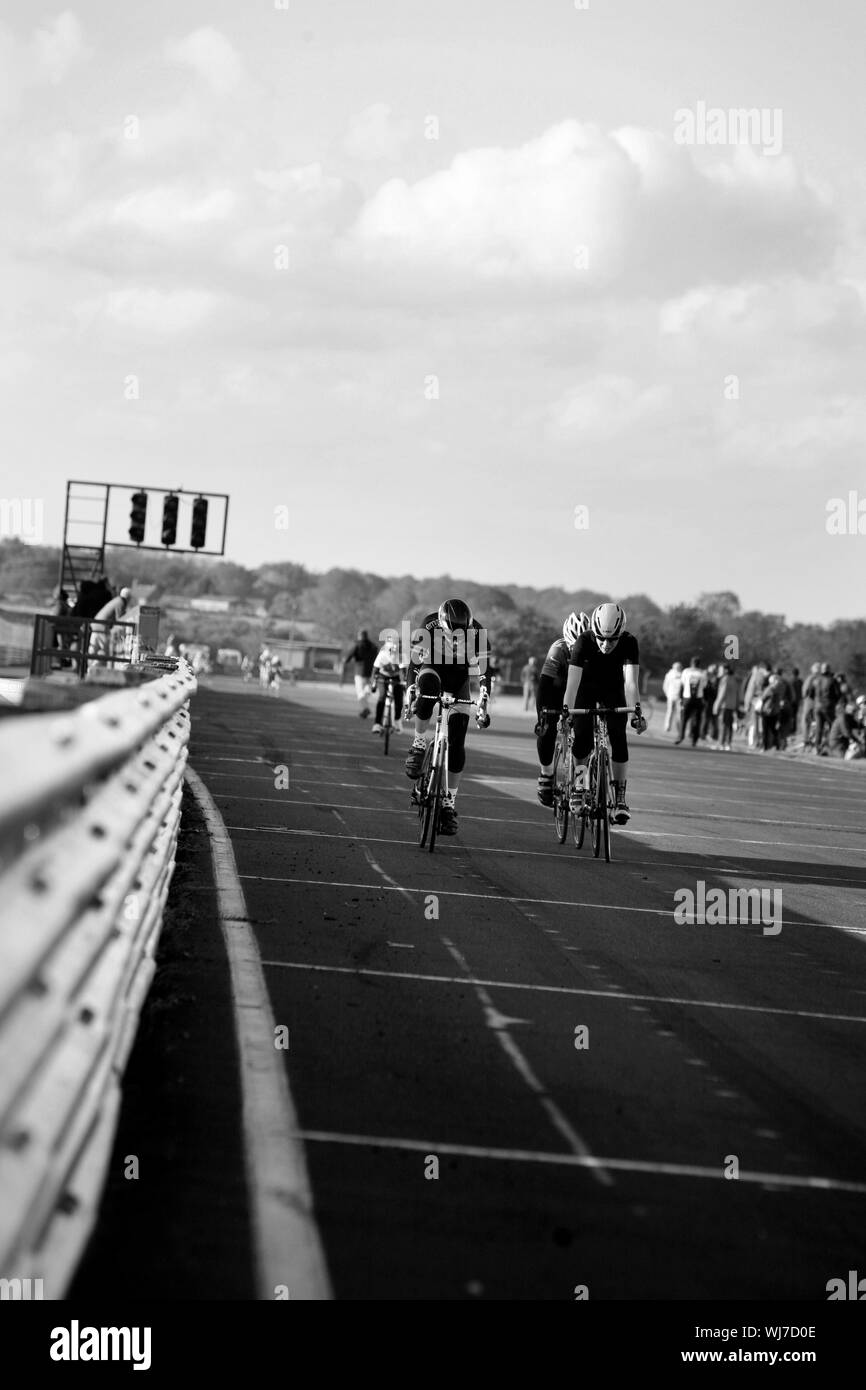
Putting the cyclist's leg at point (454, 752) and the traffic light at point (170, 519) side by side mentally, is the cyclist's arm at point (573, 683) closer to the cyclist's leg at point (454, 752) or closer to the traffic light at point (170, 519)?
the cyclist's leg at point (454, 752)

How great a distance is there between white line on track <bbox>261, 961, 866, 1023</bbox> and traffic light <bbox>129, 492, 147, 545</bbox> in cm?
3961

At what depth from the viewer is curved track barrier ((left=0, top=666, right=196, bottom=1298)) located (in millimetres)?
2908

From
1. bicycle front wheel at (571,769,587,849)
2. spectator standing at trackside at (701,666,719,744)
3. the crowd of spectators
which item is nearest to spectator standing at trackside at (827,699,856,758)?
the crowd of spectators

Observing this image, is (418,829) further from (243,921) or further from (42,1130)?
(42,1130)

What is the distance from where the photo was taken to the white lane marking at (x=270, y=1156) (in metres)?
3.71

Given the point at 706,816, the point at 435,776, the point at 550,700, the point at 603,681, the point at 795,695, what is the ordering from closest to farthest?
the point at 435,776, the point at 603,681, the point at 550,700, the point at 706,816, the point at 795,695

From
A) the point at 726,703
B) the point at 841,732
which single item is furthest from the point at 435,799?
the point at 841,732

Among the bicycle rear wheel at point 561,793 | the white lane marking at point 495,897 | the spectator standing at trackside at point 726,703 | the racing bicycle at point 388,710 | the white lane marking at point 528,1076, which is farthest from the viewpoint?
the spectator standing at trackside at point 726,703

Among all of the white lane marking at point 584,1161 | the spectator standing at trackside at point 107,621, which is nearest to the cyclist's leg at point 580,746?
the white lane marking at point 584,1161

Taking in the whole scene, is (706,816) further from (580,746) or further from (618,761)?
→ (618,761)

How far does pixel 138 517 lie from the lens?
4569 cm

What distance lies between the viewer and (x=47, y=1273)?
3.25 metres

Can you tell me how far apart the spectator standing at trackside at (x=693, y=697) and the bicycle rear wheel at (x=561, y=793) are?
21807 mm

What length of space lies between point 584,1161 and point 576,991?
2.43 m
